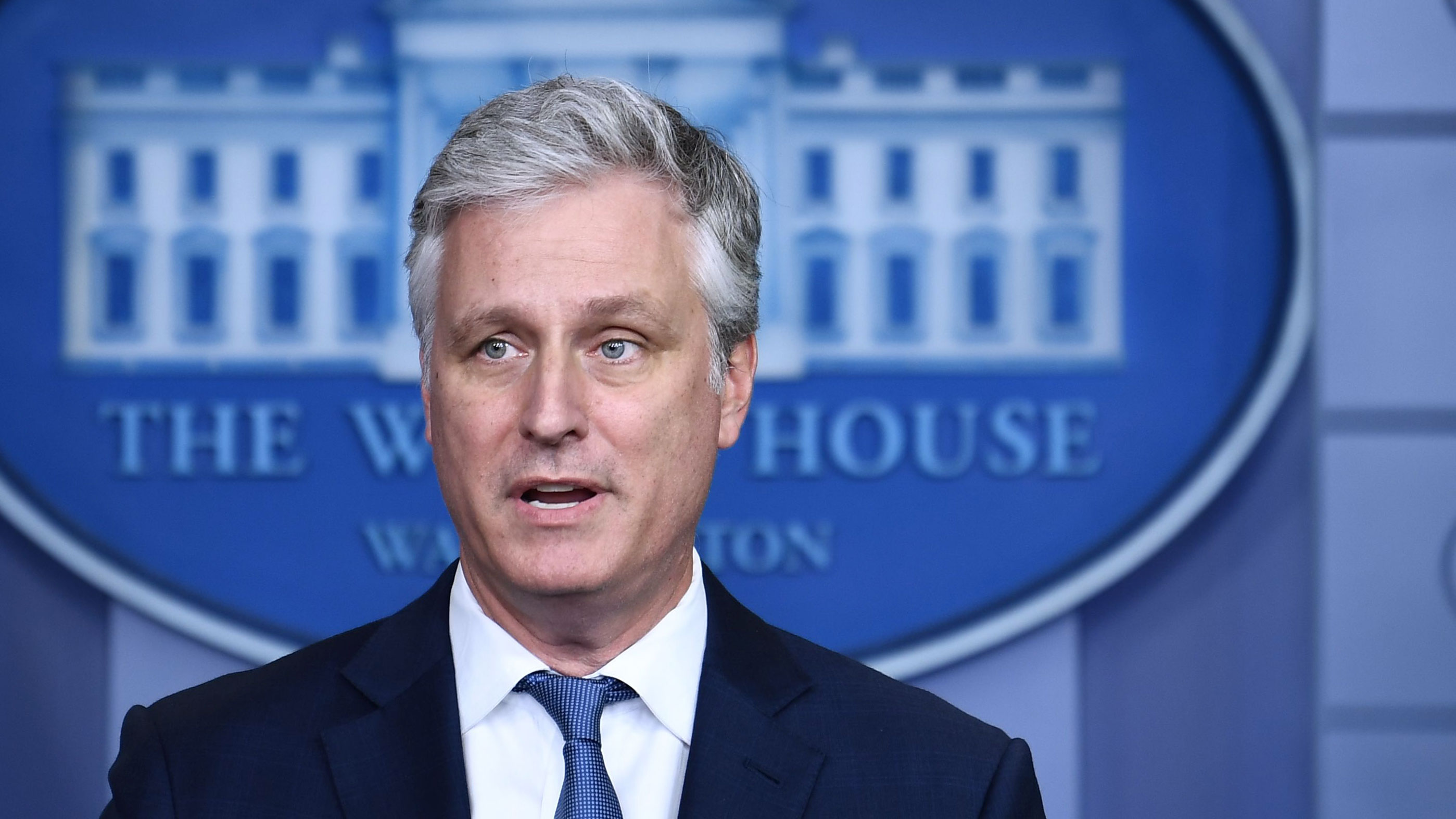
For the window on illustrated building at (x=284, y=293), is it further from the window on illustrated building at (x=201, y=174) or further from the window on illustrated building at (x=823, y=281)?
the window on illustrated building at (x=823, y=281)

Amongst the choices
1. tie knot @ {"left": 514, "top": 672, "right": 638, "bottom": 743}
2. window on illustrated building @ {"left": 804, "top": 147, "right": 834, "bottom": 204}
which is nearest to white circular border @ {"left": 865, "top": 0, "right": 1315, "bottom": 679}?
window on illustrated building @ {"left": 804, "top": 147, "right": 834, "bottom": 204}

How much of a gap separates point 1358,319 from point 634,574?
1.64m

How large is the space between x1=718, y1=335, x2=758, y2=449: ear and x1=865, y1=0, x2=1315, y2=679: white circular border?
41.7 inches

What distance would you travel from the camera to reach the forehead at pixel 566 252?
1.40 meters

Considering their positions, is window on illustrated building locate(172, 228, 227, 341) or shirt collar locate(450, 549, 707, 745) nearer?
shirt collar locate(450, 549, 707, 745)

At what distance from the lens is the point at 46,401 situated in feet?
8.58

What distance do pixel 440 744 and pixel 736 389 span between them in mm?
485

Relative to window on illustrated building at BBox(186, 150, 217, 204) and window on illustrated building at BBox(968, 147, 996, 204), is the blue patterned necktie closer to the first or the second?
window on illustrated building at BBox(968, 147, 996, 204)

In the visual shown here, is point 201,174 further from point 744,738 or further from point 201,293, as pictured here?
point 744,738

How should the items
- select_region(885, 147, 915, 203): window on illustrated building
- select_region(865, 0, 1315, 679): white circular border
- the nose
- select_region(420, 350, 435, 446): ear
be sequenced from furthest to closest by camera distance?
1. select_region(885, 147, 915, 203): window on illustrated building
2. select_region(865, 0, 1315, 679): white circular border
3. select_region(420, 350, 435, 446): ear
4. the nose

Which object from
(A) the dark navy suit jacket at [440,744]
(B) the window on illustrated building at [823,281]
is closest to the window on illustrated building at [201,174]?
(B) the window on illustrated building at [823,281]

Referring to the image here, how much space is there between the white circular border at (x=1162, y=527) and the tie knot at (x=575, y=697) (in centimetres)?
119

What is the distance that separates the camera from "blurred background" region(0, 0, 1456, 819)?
254cm

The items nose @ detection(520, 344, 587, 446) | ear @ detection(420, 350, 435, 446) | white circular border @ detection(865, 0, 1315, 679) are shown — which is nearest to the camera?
nose @ detection(520, 344, 587, 446)
